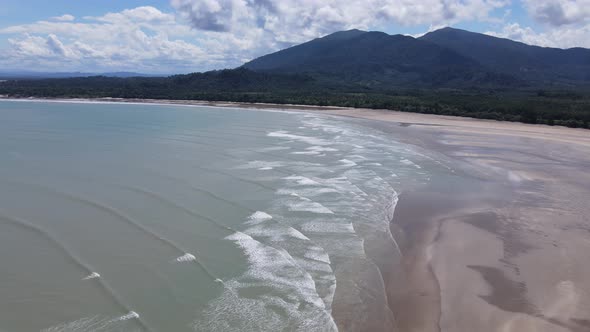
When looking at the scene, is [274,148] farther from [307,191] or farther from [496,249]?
[496,249]

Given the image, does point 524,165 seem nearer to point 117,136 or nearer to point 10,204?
point 10,204

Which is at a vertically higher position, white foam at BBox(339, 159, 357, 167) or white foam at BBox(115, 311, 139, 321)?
white foam at BBox(339, 159, 357, 167)

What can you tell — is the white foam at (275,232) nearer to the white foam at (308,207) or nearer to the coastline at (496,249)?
the white foam at (308,207)

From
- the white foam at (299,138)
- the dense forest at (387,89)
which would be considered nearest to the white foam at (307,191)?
the white foam at (299,138)

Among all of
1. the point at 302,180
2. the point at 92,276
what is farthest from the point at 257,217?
the point at 92,276

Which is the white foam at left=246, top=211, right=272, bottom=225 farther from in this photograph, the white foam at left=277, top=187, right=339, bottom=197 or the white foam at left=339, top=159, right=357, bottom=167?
the white foam at left=339, top=159, right=357, bottom=167

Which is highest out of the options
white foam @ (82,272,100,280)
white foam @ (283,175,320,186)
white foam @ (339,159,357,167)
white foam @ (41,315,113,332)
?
white foam @ (339,159,357,167)

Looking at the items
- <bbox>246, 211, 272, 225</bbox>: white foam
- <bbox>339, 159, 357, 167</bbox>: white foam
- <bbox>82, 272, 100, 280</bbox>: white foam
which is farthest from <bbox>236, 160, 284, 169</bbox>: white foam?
<bbox>82, 272, 100, 280</bbox>: white foam
